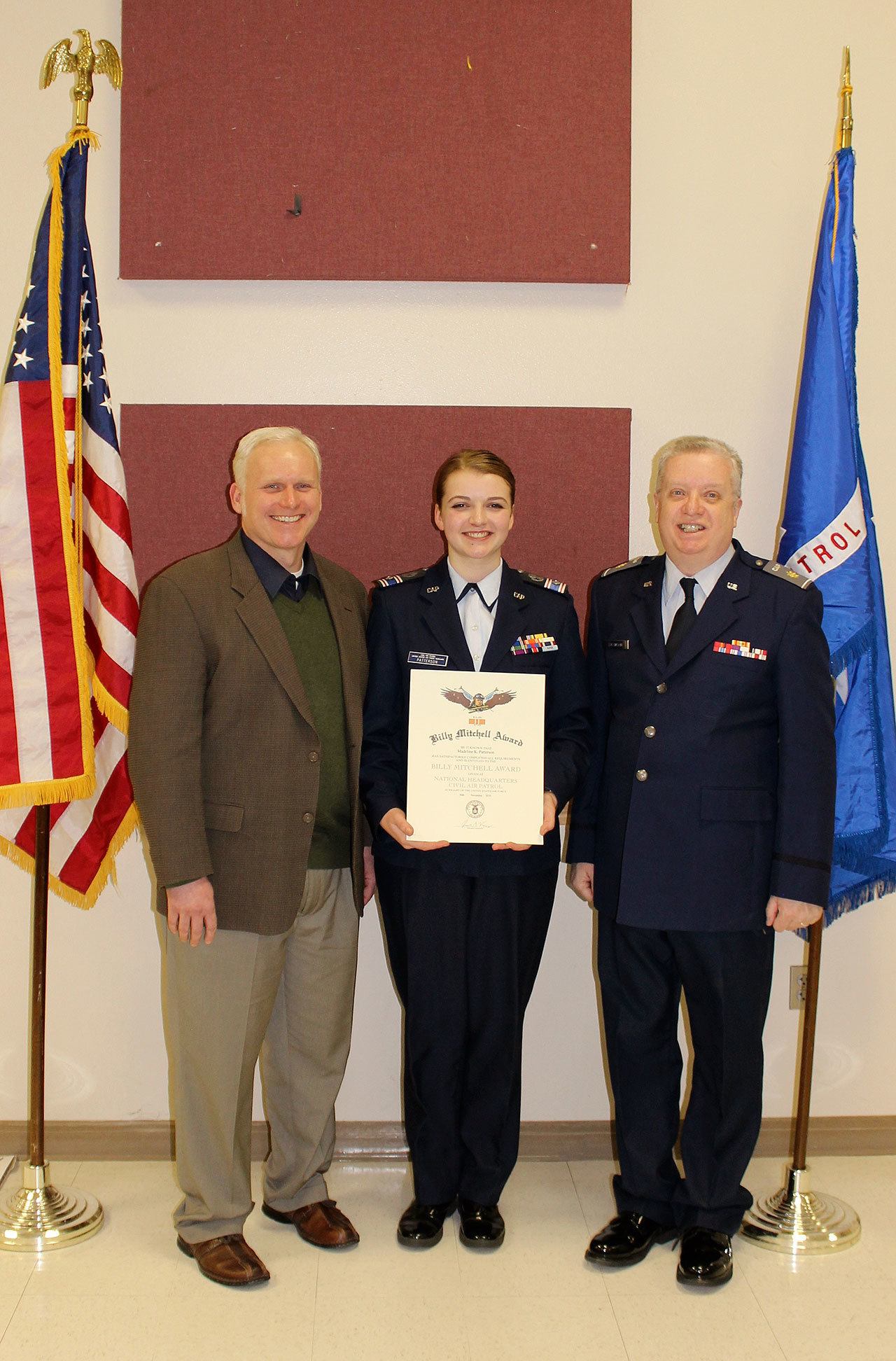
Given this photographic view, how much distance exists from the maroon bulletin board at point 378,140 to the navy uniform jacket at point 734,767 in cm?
116

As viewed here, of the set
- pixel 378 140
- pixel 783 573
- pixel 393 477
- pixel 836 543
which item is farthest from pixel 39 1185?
pixel 378 140

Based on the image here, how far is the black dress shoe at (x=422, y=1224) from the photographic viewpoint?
2.61 m

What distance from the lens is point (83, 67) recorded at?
2.61m

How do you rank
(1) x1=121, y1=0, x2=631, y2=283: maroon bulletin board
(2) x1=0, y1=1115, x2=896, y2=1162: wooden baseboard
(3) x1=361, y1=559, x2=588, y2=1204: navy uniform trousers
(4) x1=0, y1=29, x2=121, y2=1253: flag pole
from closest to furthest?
(3) x1=361, y1=559, x2=588, y2=1204: navy uniform trousers → (4) x1=0, y1=29, x2=121, y2=1253: flag pole → (1) x1=121, y1=0, x2=631, y2=283: maroon bulletin board → (2) x1=0, y1=1115, x2=896, y2=1162: wooden baseboard

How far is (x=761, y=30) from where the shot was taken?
3035mm

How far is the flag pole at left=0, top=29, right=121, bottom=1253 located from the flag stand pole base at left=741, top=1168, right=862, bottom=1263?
1632 millimetres

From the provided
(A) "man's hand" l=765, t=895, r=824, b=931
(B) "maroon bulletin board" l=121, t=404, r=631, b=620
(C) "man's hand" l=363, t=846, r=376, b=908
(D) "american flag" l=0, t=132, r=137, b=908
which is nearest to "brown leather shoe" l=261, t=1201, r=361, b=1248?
(C) "man's hand" l=363, t=846, r=376, b=908

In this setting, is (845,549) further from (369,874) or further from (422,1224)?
(422,1224)

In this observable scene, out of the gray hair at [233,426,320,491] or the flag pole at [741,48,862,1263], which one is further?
the flag pole at [741,48,862,1263]

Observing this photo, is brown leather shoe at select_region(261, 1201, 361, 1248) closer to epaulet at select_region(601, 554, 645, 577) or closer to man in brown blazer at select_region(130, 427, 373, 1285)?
man in brown blazer at select_region(130, 427, 373, 1285)

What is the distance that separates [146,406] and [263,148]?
76 cm

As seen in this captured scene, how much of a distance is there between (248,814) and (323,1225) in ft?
3.38

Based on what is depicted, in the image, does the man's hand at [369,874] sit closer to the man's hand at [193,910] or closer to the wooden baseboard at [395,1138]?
the man's hand at [193,910]

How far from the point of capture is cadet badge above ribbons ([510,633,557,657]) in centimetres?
255
